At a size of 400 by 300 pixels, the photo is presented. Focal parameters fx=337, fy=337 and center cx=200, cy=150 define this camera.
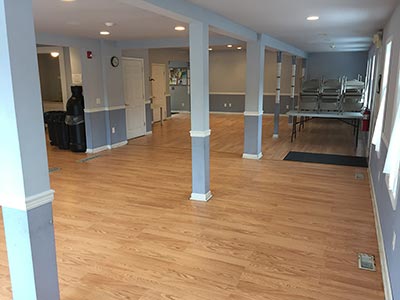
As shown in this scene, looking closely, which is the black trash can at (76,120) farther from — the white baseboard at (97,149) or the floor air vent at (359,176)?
the floor air vent at (359,176)

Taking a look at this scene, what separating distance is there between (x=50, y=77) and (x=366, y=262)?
9.62 meters

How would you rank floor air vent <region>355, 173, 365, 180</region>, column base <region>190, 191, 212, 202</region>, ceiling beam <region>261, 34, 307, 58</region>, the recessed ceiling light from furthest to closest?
1. ceiling beam <region>261, 34, 307, 58</region>
2. floor air vent <region>355, 173, 365, 180</region>
3. the recessed ceiling light
4. column base <region>190, 191, 212, 202</region>

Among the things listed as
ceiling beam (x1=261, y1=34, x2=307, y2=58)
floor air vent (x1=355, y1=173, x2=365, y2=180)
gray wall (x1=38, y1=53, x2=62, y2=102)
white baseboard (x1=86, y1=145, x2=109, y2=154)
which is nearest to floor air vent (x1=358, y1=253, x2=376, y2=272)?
floor air vent (x1=355, y1=173, x2=365, y2=180)

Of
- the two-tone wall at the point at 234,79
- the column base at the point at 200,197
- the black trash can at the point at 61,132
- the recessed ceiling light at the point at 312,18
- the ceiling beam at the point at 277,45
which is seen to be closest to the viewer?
the column base at the point at 200,197

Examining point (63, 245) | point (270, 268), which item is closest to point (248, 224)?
point (270, 268)

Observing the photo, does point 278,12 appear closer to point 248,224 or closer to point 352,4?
point 352,4

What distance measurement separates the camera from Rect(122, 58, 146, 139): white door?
7.90m

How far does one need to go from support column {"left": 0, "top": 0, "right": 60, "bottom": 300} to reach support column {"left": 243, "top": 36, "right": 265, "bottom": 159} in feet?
15.0

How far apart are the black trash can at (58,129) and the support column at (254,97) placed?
3.74 meters

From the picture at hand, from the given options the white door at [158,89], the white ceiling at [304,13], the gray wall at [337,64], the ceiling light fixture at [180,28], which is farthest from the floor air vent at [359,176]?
the gray wall at [337,64]

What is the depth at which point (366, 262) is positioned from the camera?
2.77 m

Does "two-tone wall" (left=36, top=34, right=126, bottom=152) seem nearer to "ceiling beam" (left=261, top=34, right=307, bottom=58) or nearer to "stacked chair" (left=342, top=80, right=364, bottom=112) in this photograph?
"ceiling beam" (left=261, top=34, right=307, bottom=58)

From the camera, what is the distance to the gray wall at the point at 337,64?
11.3m

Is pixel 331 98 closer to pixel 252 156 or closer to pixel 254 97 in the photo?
pixel 254 97
